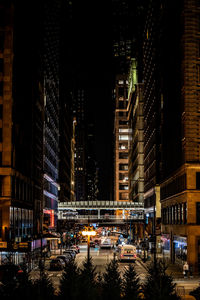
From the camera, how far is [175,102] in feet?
218

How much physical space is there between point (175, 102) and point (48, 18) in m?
61.7

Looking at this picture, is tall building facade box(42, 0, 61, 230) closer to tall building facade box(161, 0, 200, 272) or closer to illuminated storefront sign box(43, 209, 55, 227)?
illuminated storefront sign box(43, 209, 55, 227)

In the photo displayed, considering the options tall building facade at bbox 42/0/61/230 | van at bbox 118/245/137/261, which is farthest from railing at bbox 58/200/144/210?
van at bbox 118/245/137/261

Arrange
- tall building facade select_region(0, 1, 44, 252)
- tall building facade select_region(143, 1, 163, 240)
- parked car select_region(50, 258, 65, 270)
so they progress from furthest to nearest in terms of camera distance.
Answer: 1. tall building facade select_region(143, 1, 163, 240)
2. tall building facade select_region(0, 1, 44, 252)
3. parked car select_region(50, 258, 65, 270)

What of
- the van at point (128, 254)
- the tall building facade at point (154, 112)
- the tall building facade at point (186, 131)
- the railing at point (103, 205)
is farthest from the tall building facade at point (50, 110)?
the tall building facade at point (186, 131)

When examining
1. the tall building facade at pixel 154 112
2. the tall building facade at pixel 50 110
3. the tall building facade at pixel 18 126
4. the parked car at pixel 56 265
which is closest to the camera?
the parked car at pixel 56 265

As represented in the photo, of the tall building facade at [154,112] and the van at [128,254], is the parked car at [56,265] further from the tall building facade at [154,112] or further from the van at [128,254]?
the tall building facade at [154,112]

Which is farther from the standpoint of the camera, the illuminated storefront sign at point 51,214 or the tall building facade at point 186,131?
the illuminated storefront sign at point 51,214

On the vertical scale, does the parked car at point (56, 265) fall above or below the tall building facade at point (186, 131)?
below

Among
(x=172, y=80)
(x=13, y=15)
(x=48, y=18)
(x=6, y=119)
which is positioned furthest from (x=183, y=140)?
(x=48, y=18)

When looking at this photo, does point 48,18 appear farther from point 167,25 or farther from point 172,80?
point 172,80

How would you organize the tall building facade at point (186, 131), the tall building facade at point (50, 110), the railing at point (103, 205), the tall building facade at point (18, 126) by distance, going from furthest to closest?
the railing at point (103, 205) → the tall building facade at point (50, 110) → the tall building facade at point (18, 126) → the tall building facade at point (186, 131)

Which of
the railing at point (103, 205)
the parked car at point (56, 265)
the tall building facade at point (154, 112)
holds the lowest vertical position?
the parked car at point (56, 265)

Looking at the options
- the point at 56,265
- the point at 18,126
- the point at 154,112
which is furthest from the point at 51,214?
the point at 56,265
